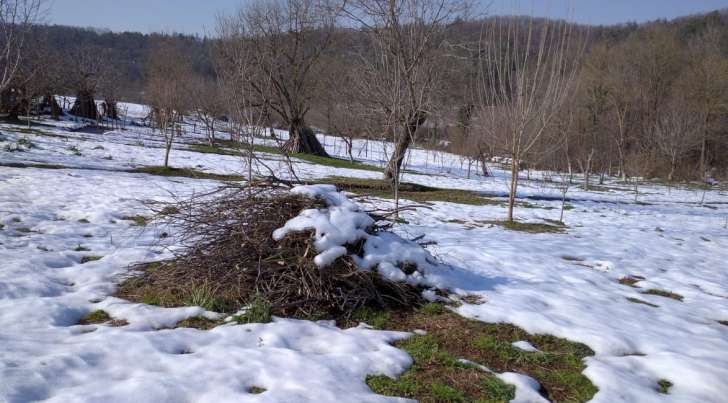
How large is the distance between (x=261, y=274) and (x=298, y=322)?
0.65 meters

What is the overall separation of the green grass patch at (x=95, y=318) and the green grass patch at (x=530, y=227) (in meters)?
7.22

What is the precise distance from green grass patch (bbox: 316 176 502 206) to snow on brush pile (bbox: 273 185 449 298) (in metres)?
7.04

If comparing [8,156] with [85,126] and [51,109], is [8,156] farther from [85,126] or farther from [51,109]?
[51,109]

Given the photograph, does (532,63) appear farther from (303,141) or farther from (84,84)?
(84,84)

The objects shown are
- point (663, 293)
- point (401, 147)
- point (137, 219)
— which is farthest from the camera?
point (401, 147)

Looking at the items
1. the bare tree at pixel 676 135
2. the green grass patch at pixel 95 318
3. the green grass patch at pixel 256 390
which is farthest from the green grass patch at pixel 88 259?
the bare tree at pixel 676 135

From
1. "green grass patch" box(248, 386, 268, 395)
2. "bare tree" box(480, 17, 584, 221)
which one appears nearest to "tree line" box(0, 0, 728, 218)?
"bare tree" box(480, 17, 584, 221)

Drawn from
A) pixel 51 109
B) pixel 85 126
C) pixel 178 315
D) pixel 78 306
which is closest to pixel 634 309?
pixel 178 315

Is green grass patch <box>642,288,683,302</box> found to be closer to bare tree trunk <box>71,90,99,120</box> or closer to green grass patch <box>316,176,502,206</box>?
green grass patch <box>316,176,502,206</box>

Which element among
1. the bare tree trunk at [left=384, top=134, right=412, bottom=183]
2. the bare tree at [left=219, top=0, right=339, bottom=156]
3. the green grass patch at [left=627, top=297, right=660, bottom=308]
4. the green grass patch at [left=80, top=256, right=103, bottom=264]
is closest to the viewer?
the green grass patch at [left=627, top=297, right=660, bottom=308]

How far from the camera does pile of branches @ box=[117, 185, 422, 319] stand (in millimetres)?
3830

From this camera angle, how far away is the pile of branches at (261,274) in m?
3.83

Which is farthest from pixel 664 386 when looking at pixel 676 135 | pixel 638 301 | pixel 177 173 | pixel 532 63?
pixel 676 135

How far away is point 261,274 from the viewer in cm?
398
